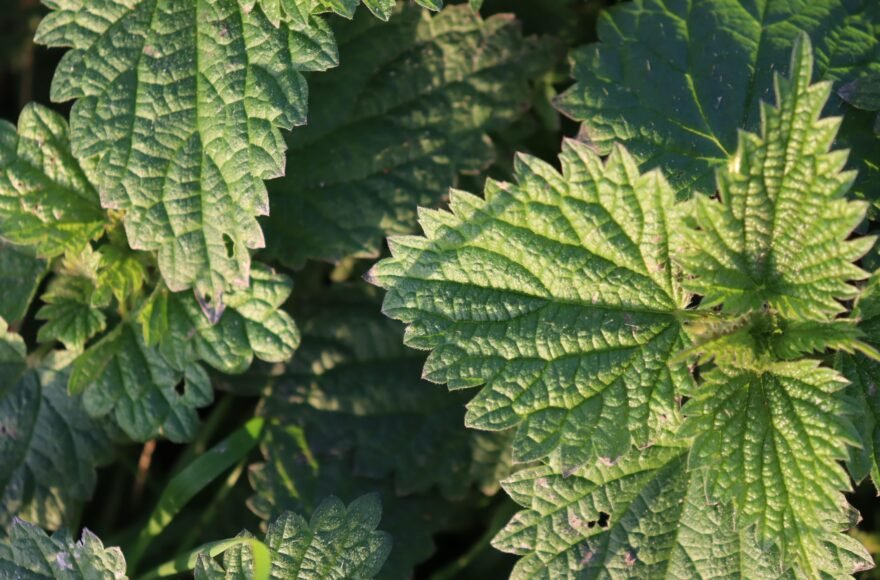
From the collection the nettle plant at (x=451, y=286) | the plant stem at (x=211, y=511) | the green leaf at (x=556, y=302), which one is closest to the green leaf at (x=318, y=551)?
the nettle plant at (x=451, y=286)

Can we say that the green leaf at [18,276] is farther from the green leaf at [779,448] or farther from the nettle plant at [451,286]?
the green leaf at [779,448]

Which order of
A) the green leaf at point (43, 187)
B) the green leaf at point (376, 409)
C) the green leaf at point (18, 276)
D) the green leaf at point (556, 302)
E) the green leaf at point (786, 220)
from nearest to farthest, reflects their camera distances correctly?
the green leaf at point (786, 220), the green leaf at point (556, 302), the green leaf at point (43, 187), the green leaf at point (18, 276), the green leaf at point (376, 409)

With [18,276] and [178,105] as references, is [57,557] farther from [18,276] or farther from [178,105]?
[178,105]

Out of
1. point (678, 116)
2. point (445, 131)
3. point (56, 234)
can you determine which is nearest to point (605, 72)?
point (678, 116)

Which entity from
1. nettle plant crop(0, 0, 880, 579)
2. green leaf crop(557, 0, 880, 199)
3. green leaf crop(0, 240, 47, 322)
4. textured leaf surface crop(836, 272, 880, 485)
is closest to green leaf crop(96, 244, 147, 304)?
nettle plant crop(0, 0, 880, 579)

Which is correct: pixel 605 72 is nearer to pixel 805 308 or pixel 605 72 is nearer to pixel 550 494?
pixel 805 308

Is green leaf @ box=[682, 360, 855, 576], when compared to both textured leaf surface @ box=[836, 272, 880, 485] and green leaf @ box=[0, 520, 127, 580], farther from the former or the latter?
green leaf @ box=[0, 520, 127, 580]
